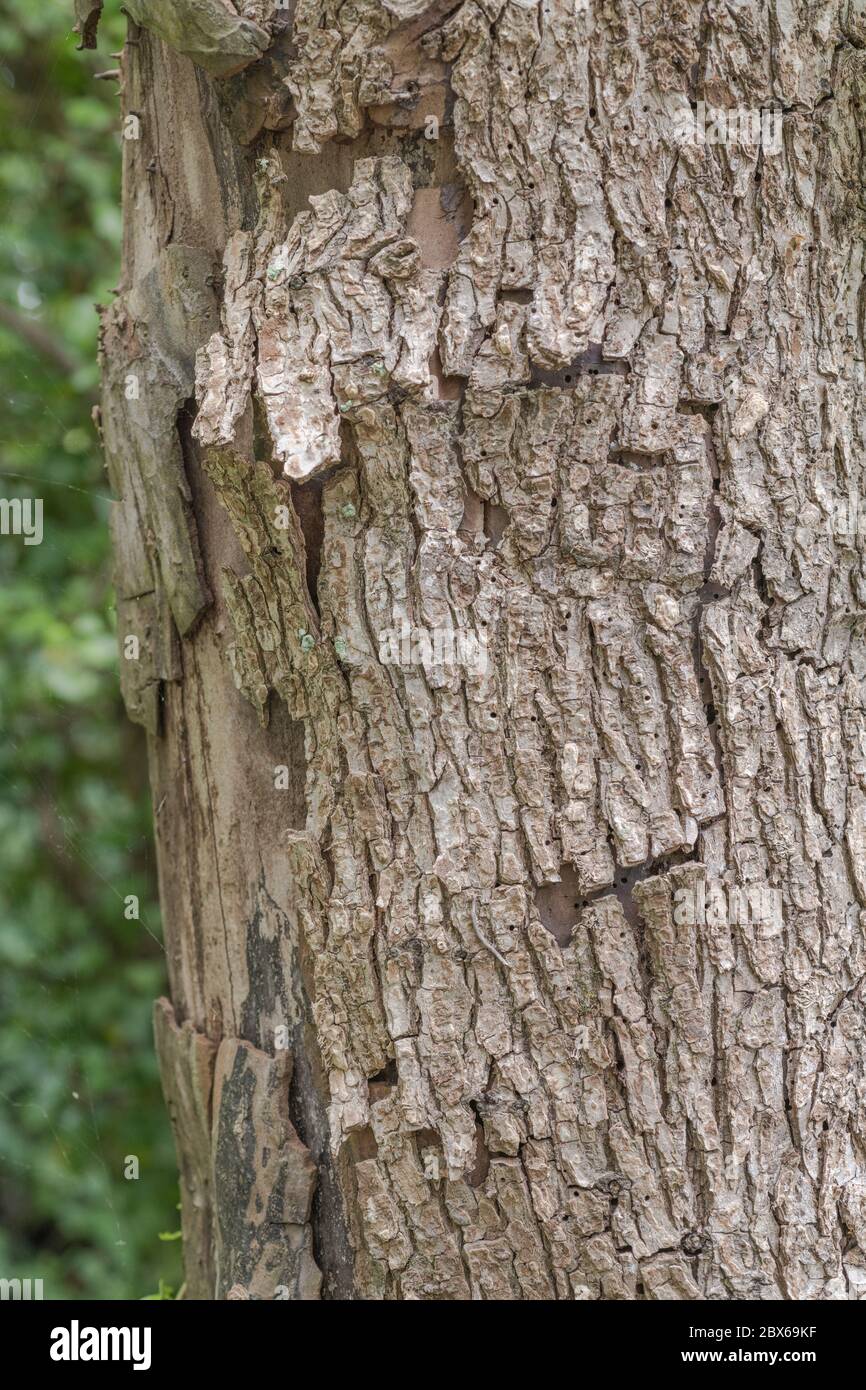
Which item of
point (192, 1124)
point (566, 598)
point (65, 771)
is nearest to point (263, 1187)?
point (192, 1124)

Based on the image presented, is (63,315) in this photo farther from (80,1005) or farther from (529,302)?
(529,302)

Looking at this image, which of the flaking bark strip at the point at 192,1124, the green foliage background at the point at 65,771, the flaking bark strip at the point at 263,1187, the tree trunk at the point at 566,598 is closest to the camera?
the tree trunk at the point at 566,598

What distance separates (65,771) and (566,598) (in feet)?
6.67

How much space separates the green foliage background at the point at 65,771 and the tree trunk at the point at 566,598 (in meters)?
1.35

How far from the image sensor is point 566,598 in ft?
3.30

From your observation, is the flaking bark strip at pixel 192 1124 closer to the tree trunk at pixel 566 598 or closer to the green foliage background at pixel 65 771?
the tree trunk at pixel 566 598

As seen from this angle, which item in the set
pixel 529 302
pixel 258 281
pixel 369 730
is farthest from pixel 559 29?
pixel 369 730

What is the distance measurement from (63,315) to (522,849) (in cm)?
220

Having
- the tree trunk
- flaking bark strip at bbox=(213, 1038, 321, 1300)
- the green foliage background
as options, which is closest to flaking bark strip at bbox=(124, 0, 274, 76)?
the tree trunk

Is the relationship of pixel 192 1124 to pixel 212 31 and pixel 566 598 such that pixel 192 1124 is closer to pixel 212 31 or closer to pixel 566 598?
pixel 566 598

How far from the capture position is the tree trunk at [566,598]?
0.98 metres

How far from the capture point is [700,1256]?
40.1 inches

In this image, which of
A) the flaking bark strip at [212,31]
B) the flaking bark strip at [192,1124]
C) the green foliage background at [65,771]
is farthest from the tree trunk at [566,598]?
the green foliage background at [65,771]

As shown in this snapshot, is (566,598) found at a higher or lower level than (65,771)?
lower
